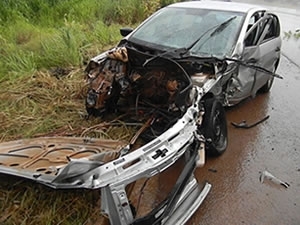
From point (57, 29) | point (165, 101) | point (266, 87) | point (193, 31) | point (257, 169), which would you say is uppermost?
point (193, 31)

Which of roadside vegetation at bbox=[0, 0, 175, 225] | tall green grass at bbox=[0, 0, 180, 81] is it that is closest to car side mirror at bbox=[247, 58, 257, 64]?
roadside vegetation at bbox=[0, 0, 175, 225]

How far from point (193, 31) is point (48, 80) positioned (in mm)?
2444

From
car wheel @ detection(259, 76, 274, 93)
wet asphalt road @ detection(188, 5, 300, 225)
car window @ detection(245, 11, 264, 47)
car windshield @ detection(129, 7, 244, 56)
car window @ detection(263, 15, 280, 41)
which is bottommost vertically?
car wheel @ detection(259, 76, 274, 93)

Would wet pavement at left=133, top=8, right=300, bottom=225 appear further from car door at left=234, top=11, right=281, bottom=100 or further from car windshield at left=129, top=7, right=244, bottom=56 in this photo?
car windshield at left=129, top=7, right=244, bottom=56

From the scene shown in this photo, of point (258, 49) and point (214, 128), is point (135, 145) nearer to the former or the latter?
point (214, 128)

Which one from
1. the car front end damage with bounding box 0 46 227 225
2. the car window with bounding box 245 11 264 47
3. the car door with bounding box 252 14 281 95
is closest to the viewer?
the car front end damage with bounding box 0 46 227 225

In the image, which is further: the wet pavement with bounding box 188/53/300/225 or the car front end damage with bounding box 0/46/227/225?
the wet pavement with bounding box 188/53/300/225

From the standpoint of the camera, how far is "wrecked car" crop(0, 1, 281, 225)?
249cm

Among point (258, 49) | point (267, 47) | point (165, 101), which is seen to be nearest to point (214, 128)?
point (165, 101)

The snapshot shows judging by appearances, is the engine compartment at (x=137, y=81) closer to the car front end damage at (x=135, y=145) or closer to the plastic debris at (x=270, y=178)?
the car front end damage at (x=135, y=145)

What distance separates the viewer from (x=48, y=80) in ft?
18.8

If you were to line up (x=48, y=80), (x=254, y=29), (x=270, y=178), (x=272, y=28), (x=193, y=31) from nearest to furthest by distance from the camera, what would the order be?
(x=270, y=178) < (x=193, y=31) < (x=254, y=29) < (x=48, y=80) < (x=272, y=28)

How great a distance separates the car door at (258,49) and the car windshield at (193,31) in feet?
0.97

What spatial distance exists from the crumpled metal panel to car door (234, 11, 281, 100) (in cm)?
250
